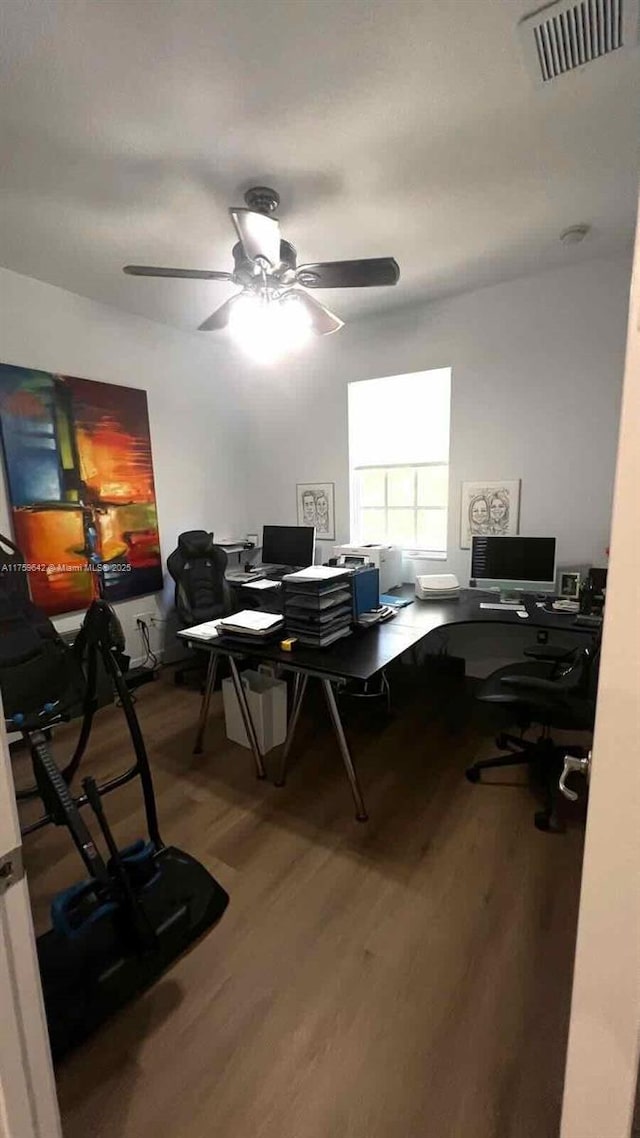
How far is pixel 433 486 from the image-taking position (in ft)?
11.7

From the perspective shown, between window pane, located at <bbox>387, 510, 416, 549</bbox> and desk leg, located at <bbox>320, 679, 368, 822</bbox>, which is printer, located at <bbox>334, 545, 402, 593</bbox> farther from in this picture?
desk leg, located at <bbox>320, 679, 368, 822</bbox>

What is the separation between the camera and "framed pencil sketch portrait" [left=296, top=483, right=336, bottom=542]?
3.95 meters

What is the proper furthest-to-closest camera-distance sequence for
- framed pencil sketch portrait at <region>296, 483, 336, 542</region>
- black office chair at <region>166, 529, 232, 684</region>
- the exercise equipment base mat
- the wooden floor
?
framed pencil sketch portrait at <region>296, 483, 336, 542</region>, black office chair at <region>166, 529, 232, 684</region>, the exercise equipment base mat, the wooden floor

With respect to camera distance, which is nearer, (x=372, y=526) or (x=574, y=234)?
(x=574, y=234)

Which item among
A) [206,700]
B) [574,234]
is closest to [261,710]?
[206,700]

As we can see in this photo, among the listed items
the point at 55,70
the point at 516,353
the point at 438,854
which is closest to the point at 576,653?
the point at 438,854

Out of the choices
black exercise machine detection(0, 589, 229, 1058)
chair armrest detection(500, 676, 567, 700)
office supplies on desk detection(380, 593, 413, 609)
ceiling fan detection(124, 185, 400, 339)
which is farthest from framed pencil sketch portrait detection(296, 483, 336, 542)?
black exercise machine detection(0, 589, 229, 1058)

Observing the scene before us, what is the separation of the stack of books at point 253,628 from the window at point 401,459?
5.75ft

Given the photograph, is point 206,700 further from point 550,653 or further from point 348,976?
point 550,653

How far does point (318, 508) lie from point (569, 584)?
81.8 inches

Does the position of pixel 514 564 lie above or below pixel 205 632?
above

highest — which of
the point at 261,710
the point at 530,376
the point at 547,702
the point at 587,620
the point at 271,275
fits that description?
the point at 271,275

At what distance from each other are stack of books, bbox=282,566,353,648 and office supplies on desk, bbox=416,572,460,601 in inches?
35.0

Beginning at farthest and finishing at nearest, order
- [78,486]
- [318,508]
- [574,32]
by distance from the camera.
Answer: [318,508] → [78,486] → [574,32]
